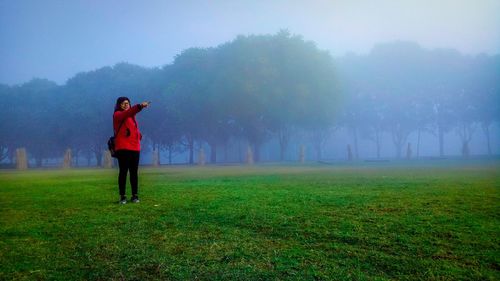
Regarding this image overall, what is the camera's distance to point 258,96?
46594mm

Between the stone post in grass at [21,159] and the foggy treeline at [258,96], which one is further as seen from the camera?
the foggy treeline at [258,96]

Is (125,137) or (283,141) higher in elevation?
(283,141)

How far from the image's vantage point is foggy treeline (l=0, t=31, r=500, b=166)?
48344 millimetres

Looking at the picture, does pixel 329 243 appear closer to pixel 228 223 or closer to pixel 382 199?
pixel 228 223

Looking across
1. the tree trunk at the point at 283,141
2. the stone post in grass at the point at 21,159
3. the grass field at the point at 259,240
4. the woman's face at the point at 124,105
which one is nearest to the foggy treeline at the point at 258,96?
the tree trunk at the point at 283,141

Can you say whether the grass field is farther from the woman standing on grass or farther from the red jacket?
the red jacket

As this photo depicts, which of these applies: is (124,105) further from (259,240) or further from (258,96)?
(258,96)

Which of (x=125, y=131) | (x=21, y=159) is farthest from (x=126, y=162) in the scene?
(x=21, y=159)

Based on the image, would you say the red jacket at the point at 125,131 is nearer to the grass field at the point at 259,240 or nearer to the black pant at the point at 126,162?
the black pant at the point at 126,162

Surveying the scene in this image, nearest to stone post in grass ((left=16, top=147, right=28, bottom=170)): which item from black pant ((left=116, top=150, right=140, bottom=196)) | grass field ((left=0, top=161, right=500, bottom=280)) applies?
grass field ((left=0, top=161, right=500, bottom=280))

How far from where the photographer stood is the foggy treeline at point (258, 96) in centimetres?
4834

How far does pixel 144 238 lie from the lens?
5938mm

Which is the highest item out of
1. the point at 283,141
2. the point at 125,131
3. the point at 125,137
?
the point at 283,141

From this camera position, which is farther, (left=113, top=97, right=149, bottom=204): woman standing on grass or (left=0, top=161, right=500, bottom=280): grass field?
(left=113, top=97, right=149, bottom=204): woman standing on grass
